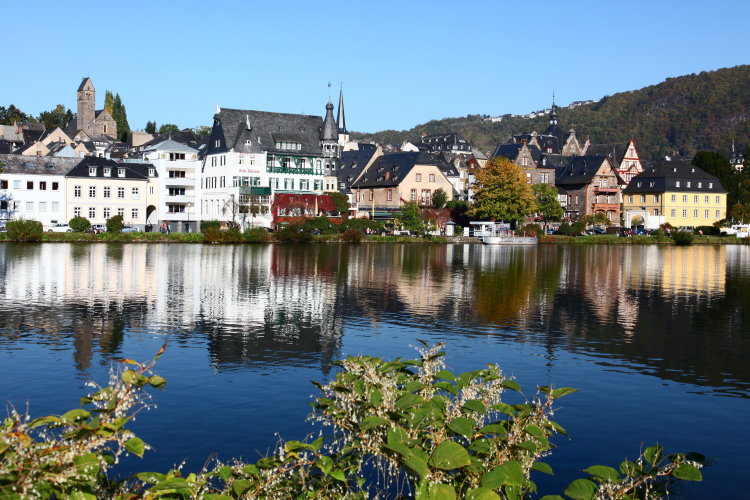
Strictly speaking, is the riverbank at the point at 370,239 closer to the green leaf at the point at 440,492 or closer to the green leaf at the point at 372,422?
the green leaf at the point at 372,422

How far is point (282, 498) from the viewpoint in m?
8.91

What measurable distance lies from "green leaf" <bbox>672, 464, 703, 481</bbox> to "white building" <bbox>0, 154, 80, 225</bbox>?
99.6m

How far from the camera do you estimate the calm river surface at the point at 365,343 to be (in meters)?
15.3

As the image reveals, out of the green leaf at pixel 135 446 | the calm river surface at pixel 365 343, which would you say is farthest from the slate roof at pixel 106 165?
the green leaf at pixel 135 446

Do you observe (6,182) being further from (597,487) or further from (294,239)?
(597,487)

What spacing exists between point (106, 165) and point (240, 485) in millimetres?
103009

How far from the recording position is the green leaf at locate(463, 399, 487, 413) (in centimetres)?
969

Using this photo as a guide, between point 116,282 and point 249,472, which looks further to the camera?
point 116,282

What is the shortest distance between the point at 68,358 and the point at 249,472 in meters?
14.0

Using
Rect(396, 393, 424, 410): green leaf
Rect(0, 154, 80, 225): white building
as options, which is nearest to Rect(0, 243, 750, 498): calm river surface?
Rect(396, 393, 424, 410): green leaf

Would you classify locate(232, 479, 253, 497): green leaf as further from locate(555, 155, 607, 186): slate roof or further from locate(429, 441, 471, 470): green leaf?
locate(555, 155, 607, 186): slate roof

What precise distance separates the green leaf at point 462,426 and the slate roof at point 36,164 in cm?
10086

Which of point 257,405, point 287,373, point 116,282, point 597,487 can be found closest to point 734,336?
point 287,373

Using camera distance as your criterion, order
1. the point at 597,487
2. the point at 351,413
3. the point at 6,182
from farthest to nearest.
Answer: the point at 6,182 < the point at 351,413 < the point at 597,487
